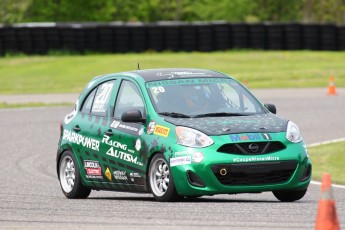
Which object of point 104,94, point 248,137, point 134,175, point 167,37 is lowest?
point 167,37

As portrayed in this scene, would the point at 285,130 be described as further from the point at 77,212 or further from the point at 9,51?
the point at 9,51

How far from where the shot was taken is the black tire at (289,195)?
444 inches

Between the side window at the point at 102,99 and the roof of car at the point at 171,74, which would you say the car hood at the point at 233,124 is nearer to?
the roof of car at the point at 171,74

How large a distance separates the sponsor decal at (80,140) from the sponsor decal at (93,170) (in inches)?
7.0

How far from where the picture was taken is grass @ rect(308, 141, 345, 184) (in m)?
16.0

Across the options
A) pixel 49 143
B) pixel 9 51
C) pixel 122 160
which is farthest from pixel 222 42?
pixel 122 160

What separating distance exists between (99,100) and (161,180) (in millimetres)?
1836

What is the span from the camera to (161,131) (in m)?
11.1

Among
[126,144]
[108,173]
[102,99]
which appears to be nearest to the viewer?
[126,144]

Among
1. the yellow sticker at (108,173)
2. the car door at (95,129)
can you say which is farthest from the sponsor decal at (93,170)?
the yellow sticker at (108,173)

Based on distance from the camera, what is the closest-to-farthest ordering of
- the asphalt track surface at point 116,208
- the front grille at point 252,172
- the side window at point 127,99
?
the asphalt track surface at point 116,208 < the front grille at point 252,172 < the side window at point 127,99

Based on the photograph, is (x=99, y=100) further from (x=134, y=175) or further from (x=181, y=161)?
(x=181, y=161)

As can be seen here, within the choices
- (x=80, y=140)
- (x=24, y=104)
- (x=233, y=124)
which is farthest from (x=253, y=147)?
(x=24, y=104)

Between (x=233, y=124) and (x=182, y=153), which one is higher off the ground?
(x=233, y=124)
